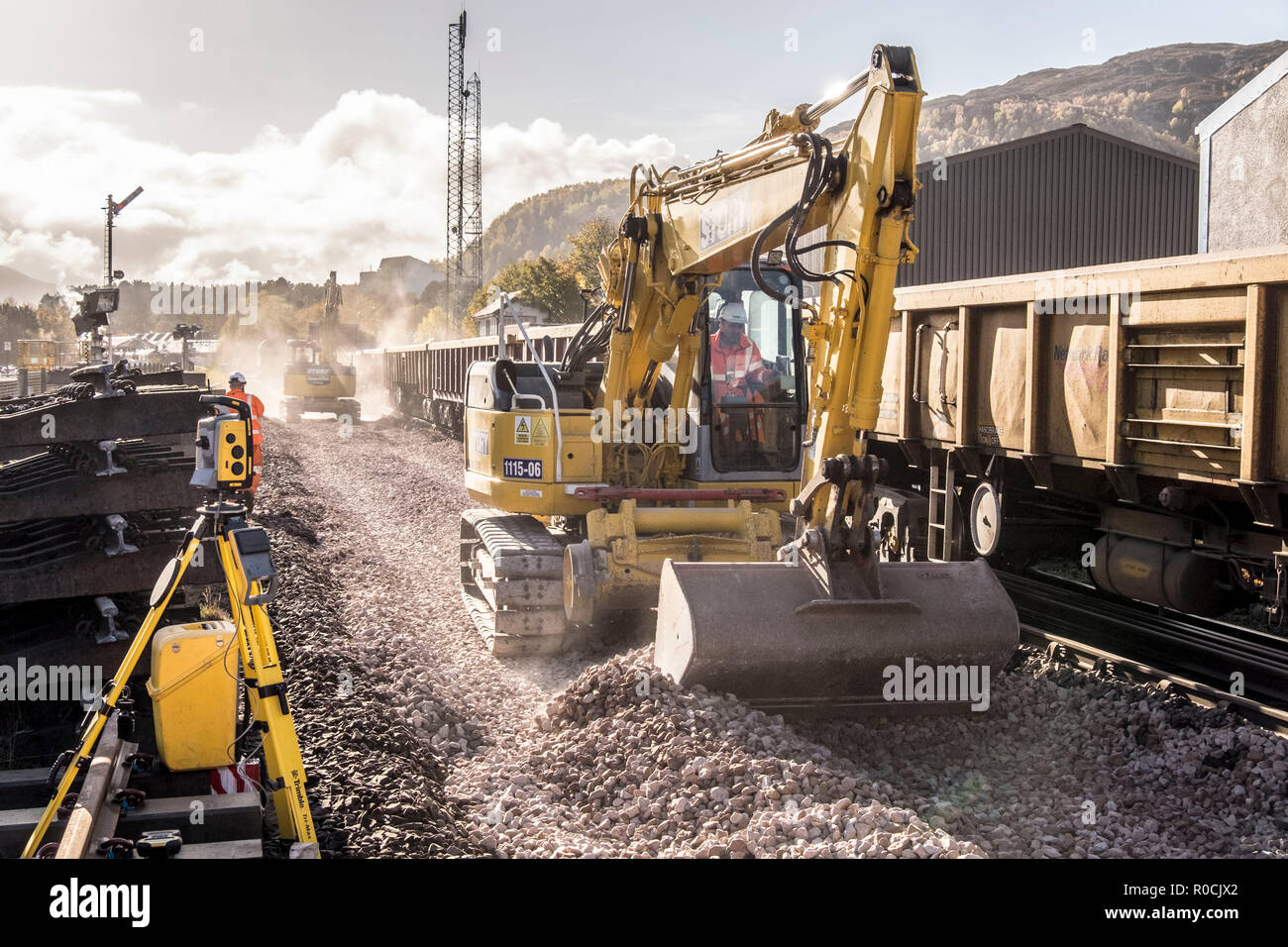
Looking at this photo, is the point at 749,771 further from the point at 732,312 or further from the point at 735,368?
the point at 732,312

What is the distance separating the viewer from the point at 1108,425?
8242mm

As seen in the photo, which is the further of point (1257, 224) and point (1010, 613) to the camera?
point (1257, 224)

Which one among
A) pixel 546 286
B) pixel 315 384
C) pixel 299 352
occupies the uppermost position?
pixel 546 286

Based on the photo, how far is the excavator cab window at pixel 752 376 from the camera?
9.26 m

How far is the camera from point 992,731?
6391 mm

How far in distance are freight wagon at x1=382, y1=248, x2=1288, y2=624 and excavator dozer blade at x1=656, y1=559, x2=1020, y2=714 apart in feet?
7.28

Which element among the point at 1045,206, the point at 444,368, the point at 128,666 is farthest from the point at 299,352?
the point at 128,666

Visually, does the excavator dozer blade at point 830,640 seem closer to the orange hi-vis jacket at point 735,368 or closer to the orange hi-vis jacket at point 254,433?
the orange hi-vis jacket at point 254,433

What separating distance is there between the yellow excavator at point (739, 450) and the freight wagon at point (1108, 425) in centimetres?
181

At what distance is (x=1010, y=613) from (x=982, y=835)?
1.65 metres

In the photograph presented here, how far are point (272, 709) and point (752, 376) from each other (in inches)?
221

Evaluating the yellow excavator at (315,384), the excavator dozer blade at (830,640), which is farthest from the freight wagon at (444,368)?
the excavator dozer blade at (830,640)

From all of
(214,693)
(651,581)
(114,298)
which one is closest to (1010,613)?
(651,581)
